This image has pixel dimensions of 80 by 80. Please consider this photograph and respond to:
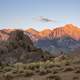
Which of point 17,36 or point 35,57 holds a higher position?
point 17,36

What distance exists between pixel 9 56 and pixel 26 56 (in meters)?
7.30

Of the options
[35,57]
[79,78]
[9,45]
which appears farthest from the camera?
[9,45]

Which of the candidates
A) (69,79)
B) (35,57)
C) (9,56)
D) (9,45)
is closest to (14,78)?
(69,79)

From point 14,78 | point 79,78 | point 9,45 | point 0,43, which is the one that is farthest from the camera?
point 0,43

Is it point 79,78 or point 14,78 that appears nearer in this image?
point 79,78

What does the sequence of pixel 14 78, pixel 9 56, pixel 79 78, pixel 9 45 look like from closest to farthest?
1. pixel 79 78
2. pixel 14 78
3. pixel 9 56
4. pixel 9 45

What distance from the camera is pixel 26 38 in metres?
118

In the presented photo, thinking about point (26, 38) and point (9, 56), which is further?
point (26, 38)

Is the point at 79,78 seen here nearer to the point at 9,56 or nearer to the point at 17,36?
the point at 9,56

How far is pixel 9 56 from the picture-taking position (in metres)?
97.8

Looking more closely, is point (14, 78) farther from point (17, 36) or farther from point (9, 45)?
point (17, 36)

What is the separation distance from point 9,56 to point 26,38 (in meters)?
22.0

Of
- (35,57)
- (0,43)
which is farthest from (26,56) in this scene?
(0,43)

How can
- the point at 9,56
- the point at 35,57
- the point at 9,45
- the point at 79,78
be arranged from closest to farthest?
1. the point at 79,78
2. the point at 35,57
3. the point at 9,56
4. the point at 9,45
